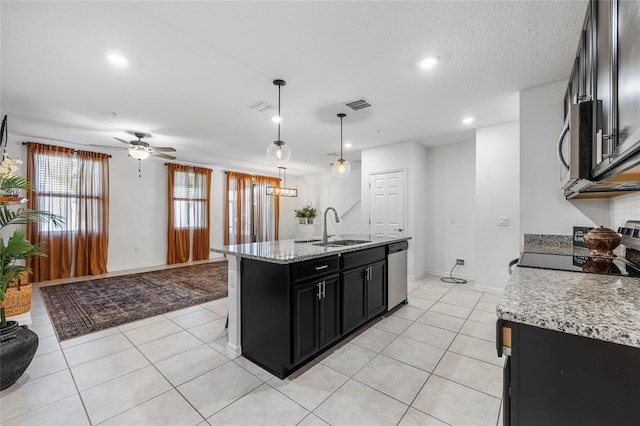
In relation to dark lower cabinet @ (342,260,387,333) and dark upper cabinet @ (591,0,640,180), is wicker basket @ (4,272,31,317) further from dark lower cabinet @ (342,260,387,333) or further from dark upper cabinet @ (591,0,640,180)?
dark upper cabinet @ (591,0,640,180)

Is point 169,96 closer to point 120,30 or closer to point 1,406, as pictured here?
point 120,30

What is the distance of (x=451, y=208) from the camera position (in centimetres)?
525

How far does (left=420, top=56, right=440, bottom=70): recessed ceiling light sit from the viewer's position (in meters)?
2.39

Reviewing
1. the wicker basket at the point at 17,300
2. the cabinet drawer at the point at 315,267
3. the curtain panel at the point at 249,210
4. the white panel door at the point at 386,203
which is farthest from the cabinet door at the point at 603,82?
the curtain panel at the point at 249,210

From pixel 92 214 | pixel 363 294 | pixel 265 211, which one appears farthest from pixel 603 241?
pixel 265 211

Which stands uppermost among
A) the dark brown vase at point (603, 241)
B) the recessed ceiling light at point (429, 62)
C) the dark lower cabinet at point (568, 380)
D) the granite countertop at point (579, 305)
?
the recessed ceiling light at point (429, 62)

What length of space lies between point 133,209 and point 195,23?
17.8 feet

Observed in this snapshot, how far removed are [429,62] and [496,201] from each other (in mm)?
2669

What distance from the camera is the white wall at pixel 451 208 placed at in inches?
197

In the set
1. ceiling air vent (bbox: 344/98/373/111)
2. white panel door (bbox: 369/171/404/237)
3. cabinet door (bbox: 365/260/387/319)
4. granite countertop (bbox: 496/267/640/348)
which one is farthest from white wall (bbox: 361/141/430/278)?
granite countertop (bbox: 496/267/640/348)

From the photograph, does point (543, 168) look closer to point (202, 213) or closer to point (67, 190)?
point (202, 213)

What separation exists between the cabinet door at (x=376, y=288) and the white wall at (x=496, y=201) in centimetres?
206

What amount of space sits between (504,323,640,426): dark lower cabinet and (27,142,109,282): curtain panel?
6754mm

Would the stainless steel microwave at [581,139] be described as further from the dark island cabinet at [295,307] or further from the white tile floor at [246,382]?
the dark island cabinet at [295,307]
